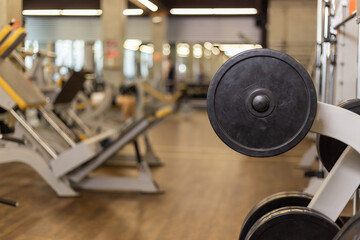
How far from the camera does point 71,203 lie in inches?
161

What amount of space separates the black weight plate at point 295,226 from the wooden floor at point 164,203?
1.04 meters

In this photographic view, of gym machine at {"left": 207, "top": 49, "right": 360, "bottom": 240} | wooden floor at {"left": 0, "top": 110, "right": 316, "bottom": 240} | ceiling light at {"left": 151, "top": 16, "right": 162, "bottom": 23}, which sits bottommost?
wooden floor at {"left": 0, "top": 110, "right": 316, "bottom": 240}

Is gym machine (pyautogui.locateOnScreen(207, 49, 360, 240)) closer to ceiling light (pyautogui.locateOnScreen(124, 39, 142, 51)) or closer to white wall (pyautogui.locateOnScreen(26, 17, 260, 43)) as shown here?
white wall (pyautogui.locateOnScreen(26, 17, 260, 43))

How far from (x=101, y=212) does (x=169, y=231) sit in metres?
0.70

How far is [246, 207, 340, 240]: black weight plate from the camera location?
220cm

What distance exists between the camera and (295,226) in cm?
222

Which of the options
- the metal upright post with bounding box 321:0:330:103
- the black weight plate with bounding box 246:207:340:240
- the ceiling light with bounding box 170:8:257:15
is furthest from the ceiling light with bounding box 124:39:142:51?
the black weight plate with bounding box 246:207:340:240


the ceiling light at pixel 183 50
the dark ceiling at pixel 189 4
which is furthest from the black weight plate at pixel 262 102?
the ceiling light at pixel 183 50

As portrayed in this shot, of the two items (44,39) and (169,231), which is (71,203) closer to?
(169,231)

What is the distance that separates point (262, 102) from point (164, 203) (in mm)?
2312

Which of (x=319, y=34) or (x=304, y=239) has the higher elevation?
(x=319, y=34)

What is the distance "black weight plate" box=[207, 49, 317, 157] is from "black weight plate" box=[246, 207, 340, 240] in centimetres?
33

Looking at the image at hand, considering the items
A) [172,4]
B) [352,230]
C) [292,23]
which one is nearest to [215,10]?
[172,4]

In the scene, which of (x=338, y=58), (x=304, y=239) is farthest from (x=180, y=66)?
(x=304, y=239)
